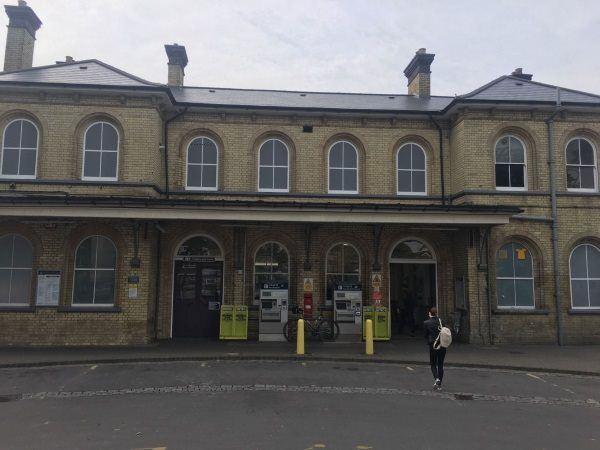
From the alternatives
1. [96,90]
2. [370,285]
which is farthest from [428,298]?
[96,90]

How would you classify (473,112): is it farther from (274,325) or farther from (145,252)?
(145,252)

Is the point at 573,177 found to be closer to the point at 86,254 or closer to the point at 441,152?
the point at 441,152

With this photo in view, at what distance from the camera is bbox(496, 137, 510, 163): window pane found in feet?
49.6

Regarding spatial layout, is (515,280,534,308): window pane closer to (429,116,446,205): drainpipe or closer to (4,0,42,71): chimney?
(429,116,446,205): drainpipe

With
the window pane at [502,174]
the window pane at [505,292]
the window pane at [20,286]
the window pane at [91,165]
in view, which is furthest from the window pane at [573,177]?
the window pane at [20,286]

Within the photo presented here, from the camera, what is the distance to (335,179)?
15867mm

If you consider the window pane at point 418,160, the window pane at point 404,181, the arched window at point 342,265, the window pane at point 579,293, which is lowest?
the window pane at point 579,293

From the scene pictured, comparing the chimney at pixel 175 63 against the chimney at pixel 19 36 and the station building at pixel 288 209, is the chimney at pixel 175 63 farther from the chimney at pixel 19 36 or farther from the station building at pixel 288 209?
the chimney at pixel 19 36

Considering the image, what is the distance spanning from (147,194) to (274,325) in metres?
5.42

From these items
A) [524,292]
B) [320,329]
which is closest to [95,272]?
[320,329]

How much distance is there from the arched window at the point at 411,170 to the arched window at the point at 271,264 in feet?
14.9

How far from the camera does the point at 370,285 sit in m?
15.0

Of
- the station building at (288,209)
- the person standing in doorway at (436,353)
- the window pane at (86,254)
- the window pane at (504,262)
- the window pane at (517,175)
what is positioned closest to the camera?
the person standing in doorway at (436,353)

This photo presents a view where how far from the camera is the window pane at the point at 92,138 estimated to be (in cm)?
1427
